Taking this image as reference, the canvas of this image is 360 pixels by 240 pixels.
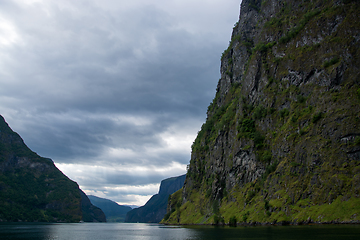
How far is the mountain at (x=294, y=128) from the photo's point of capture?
73.4 m

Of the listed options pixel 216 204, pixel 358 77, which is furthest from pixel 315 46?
pixel 216 204

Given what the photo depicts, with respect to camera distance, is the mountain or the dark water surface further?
the mountain

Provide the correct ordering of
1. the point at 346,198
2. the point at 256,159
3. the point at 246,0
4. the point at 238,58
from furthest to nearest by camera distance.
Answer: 1. the point at 246,0
2. the point at 238,58
3. the point at 256,159
4. the point at 346,198

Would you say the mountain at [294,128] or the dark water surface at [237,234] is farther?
the mountain at [294,128]

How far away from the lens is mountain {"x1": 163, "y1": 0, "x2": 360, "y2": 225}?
73.4m

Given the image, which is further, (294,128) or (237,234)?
(294,128)

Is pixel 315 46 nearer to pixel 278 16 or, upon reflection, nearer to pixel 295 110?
pixel 295 110

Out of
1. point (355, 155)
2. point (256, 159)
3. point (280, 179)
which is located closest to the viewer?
point (355, 155)

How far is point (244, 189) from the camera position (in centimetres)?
11662

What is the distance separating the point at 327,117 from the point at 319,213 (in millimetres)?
34715

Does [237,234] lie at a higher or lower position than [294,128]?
lower

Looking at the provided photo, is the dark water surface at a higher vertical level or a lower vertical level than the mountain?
lower

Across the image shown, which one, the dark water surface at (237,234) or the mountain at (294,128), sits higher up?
the mountain at (294,128)

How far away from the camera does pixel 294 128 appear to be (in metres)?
96.7
